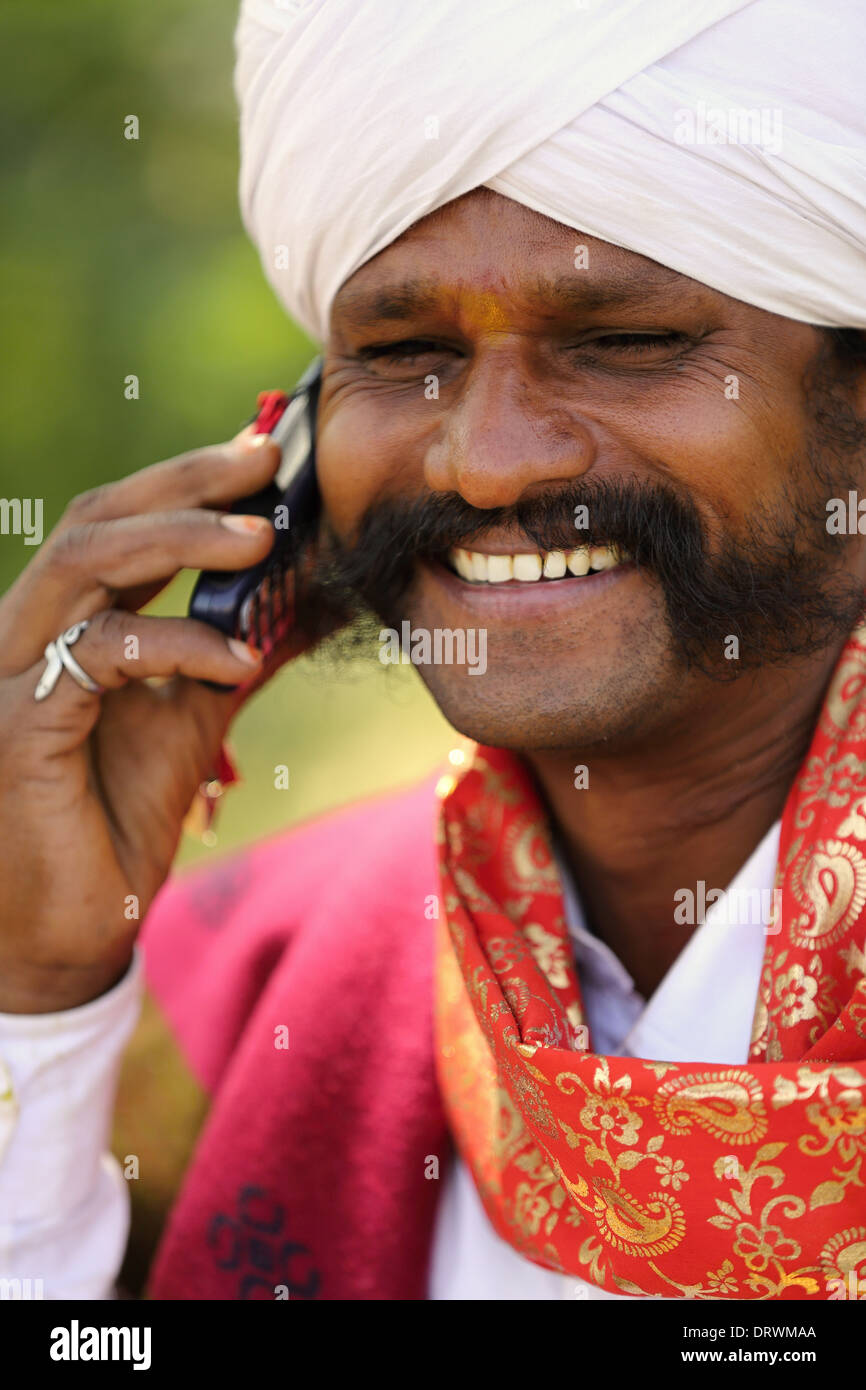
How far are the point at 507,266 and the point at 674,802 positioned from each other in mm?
792

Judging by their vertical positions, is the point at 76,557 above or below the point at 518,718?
above

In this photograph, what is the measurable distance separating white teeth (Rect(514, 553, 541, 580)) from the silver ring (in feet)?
2.12

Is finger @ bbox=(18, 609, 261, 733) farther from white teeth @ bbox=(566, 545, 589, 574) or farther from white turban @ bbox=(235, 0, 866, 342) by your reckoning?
white turban @ bbox=(235, 0, 866, 342)

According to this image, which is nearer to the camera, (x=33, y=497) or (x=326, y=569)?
(x=326, y=569)

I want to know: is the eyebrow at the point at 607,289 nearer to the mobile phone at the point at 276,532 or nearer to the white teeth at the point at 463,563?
the white teeth at the point at 463,563

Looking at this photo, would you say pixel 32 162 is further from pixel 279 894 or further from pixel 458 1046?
pixel 458 1046

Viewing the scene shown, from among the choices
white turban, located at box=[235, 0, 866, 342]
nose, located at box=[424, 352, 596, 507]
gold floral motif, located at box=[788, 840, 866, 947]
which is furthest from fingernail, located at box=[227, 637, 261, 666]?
gold floral motif, located at box=[788, 840, 866, 947]

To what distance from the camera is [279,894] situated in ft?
8.79

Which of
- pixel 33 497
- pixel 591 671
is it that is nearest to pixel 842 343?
pixel 591 671

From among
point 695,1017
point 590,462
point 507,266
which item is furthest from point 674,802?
→ point 507,266

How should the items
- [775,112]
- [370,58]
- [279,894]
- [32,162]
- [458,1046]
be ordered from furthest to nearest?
1. [32,162]
2. [279,894]
3. [458,1046]
4. [370,58]
5. [775,112]

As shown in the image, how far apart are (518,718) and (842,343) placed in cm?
62

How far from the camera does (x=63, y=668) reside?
1977 mm

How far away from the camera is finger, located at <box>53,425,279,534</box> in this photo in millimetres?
2018
